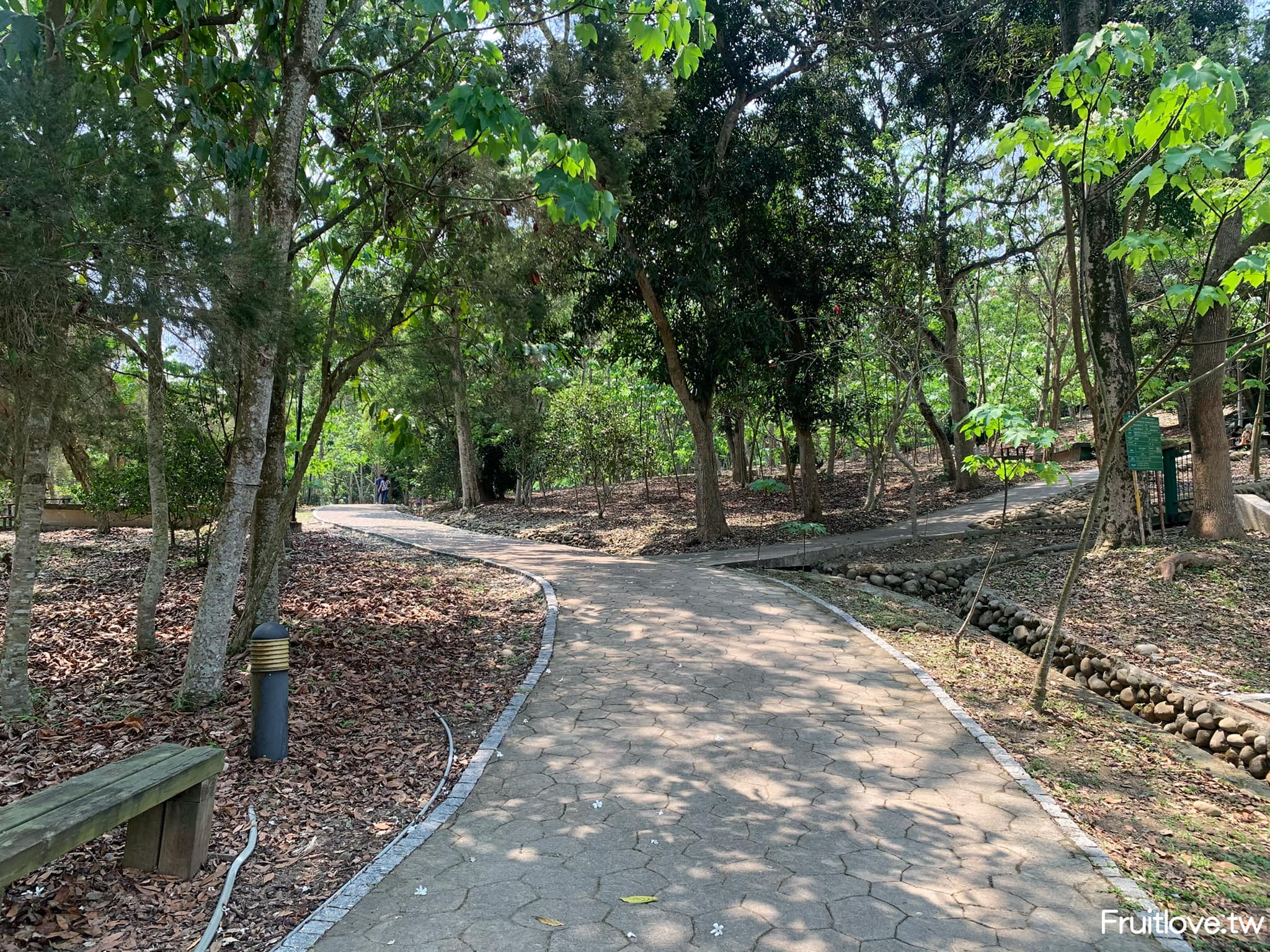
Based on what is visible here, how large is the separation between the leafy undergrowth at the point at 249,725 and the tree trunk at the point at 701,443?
212 inches

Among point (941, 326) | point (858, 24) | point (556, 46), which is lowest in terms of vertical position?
point (941, 326)

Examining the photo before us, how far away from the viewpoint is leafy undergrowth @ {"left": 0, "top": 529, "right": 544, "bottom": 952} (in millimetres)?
3400

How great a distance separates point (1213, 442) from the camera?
1035cm

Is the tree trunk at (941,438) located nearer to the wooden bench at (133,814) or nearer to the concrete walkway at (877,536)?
the concrete walkway at (877,536)

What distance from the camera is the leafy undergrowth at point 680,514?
632 inches

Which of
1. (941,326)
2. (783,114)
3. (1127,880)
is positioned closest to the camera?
(1127,880)

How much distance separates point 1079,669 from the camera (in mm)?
7520

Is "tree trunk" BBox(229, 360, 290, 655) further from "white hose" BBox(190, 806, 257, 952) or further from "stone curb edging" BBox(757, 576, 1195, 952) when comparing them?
"stone curb edging" BBox(757, 576, 1195, 952)

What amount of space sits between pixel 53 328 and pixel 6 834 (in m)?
2.37

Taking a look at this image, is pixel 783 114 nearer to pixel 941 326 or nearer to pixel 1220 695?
pixel 941 326

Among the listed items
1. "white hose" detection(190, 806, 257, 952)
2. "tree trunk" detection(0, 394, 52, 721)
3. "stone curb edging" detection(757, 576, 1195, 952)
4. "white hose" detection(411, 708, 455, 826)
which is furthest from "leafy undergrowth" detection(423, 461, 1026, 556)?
"white hose" detection(190, 806, 257, 952)

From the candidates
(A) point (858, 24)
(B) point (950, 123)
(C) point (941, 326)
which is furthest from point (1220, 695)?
(C) point (941, 326)

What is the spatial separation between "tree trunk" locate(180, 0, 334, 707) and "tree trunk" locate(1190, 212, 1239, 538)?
35.2 feet

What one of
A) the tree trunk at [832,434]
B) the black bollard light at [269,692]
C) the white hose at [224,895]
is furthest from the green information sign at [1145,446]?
the white hose at [224,895]
